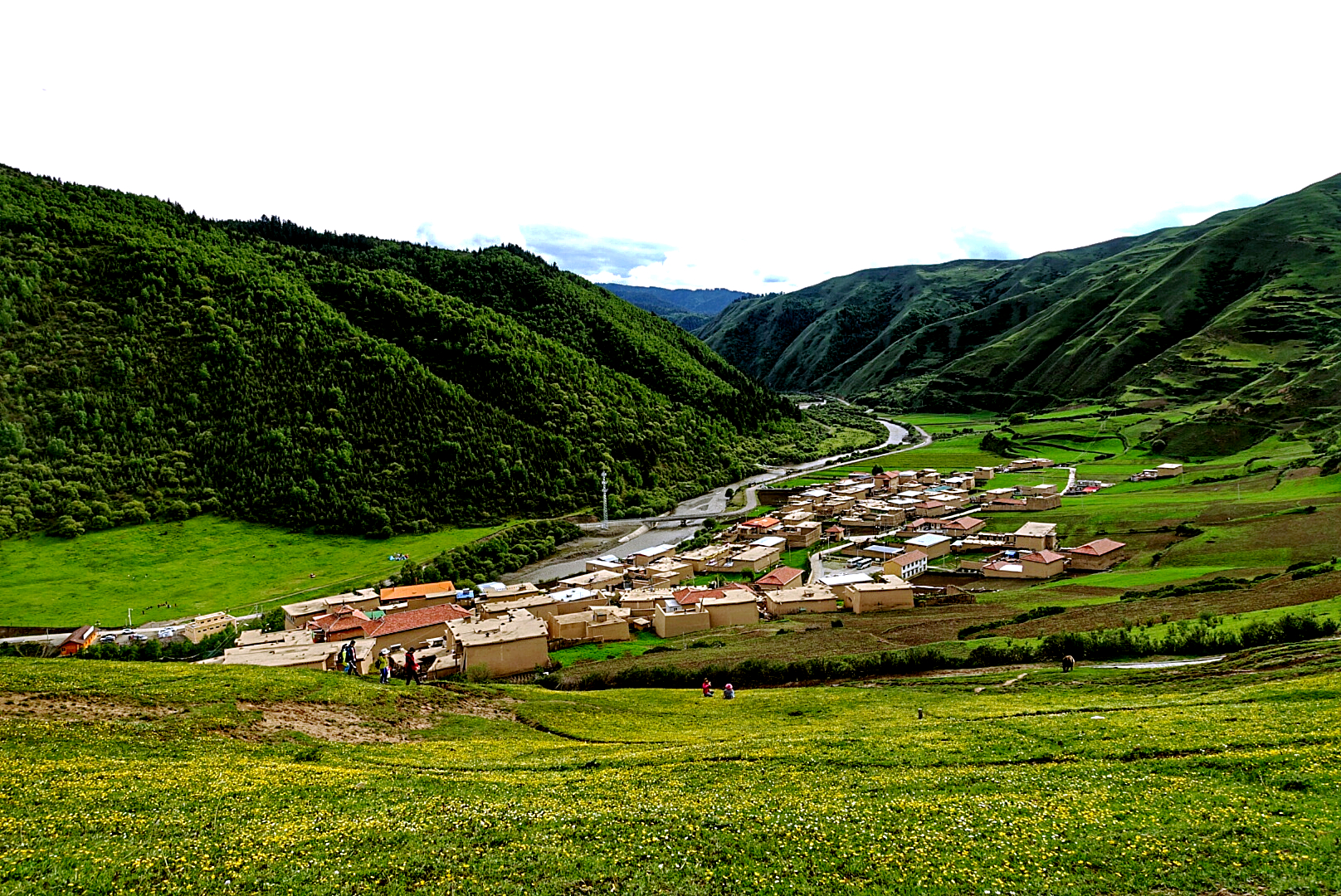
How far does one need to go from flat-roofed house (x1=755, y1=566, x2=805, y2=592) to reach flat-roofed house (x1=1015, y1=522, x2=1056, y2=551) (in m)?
27.1

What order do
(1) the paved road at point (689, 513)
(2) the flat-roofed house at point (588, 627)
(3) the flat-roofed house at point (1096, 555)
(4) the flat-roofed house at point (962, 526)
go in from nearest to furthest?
(2) the flat-roofed house at point (588, 627) < (3) the flat-roofed house at point (1096, 555) < (4) the flat-roofed house at point (962, 526) < (1) the paved road at point (689, 513)

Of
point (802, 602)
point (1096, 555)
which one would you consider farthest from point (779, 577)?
point (1096, 555)

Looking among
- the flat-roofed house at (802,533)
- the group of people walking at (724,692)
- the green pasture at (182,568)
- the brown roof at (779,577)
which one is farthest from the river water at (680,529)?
the group of people walking at (724,692)

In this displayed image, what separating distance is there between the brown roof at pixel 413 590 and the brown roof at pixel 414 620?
11262 mm

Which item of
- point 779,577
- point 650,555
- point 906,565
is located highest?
point 650,555

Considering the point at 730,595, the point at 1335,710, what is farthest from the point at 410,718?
the point at 730,595

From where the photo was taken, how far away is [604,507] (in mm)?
133250

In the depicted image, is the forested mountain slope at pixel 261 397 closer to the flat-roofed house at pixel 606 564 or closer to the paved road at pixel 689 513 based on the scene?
the paved road at pixel 689 513

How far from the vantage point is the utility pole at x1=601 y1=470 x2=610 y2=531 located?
129 meters

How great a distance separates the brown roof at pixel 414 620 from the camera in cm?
6256

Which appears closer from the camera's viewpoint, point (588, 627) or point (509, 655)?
point (509, 655)

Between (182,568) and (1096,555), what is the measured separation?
114195mm

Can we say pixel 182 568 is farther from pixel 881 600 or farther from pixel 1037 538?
pixel 1037 538

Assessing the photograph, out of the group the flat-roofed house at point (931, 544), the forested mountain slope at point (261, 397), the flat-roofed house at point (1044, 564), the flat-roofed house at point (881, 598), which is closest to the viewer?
the flat-roofed house at point (881, 598)
